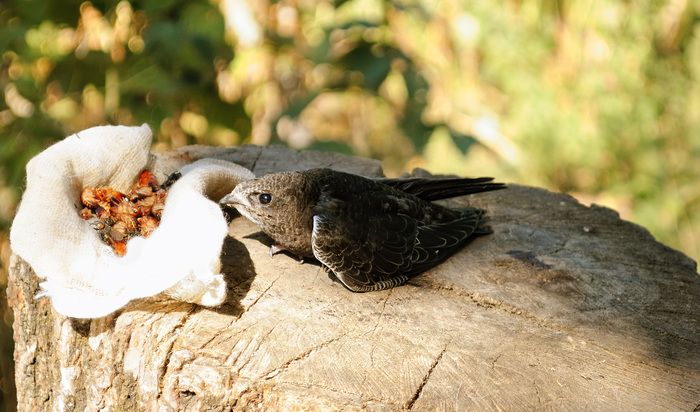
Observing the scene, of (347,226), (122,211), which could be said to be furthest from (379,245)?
(122,211)

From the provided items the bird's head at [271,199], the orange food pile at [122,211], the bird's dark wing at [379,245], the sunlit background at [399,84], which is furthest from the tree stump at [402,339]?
the sunlit background at [399,84]

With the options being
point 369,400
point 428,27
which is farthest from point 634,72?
point 369,400

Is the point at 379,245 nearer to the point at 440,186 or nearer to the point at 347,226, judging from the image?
the point at 347,226

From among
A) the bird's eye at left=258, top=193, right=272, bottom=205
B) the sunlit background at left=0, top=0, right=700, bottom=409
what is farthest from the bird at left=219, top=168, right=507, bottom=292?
the sunlit background at left=0, top=0, right=700, bottom=409

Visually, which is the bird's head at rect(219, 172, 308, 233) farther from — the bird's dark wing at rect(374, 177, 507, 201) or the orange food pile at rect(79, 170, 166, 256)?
the bird's dark wing at rect(374, 177, 507, 201)

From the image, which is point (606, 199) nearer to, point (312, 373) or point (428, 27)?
point (428, 27)

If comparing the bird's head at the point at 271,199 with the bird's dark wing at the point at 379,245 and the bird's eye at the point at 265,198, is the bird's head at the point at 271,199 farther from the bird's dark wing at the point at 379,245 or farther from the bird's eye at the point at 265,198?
the bird's dark wing at the point at 379,245
